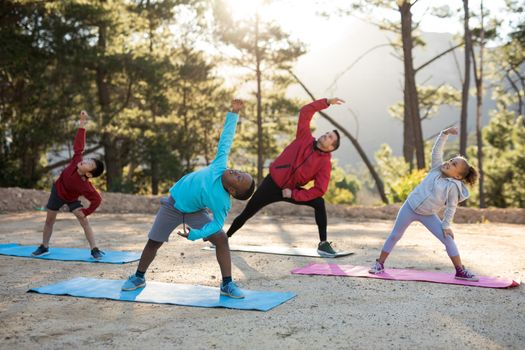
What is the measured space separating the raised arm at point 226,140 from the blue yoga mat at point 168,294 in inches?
42.2

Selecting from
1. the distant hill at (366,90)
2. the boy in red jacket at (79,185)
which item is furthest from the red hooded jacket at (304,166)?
the distant hill at (366,90)

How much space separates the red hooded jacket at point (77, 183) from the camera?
6766 millimetres

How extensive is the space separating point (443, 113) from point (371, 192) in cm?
6555

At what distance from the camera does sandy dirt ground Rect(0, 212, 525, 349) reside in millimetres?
3746

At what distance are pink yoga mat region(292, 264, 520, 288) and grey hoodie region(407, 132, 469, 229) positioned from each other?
1.77 ft

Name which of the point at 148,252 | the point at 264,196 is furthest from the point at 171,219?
the point at 264,196

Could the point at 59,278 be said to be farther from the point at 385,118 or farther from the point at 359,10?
the point at 385,118

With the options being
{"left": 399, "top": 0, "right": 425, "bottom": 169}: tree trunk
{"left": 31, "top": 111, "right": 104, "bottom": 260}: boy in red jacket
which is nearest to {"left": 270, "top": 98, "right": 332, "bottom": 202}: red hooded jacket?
{"left": 31, "top": 111, "right": 104, "bottom": 260}: boy in red jacket

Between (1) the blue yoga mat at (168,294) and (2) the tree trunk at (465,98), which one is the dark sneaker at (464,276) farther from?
(2) the tree trunk at (465,98)

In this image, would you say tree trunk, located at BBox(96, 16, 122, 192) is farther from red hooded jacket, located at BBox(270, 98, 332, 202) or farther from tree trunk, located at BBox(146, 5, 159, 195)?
red hooded jacket, located at BBox(270, 98, 332, 202)

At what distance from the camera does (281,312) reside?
4.48 meters

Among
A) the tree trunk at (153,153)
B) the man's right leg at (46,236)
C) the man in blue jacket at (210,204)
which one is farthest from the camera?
the tree trunk at (153,153)

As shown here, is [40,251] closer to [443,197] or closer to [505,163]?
[443,197]

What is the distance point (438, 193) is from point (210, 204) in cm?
222
